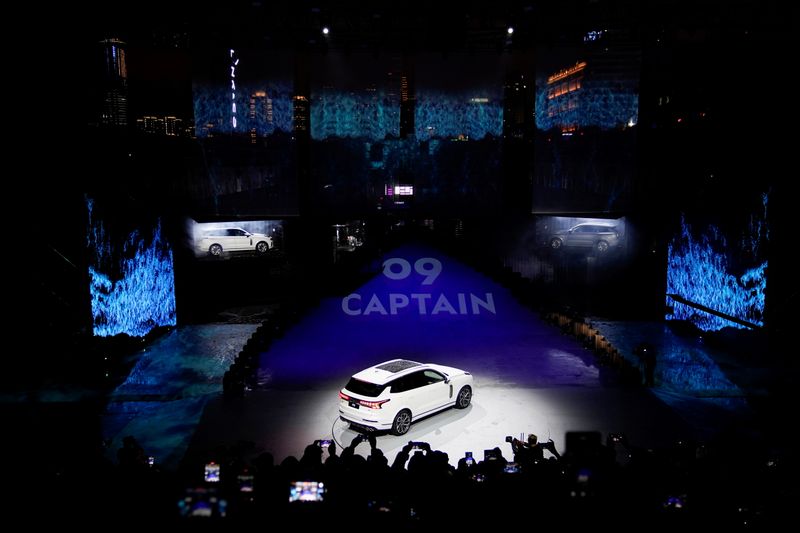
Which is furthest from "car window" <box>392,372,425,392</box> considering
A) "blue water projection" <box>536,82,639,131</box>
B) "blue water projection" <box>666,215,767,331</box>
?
"blue water projection" <box>536,82,639,131</box>

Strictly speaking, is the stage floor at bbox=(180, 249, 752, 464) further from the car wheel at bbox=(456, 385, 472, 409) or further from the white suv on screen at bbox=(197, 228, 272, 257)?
the white suv on screen at bbox=(197, 228, 272, 257)

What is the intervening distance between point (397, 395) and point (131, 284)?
11180 mm

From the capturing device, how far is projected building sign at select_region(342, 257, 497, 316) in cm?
1770

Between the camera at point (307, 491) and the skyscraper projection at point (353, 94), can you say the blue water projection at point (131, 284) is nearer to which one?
the skyscraper projection at point (353, 94)

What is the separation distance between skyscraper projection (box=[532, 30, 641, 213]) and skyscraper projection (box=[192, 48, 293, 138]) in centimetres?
967

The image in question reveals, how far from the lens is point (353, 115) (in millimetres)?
22531

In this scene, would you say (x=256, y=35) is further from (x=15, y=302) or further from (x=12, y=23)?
(x=15, y=302)

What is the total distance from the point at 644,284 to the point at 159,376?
1675cm

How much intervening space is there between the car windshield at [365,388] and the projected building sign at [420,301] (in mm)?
6350

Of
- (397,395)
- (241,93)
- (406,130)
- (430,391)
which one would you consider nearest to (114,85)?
(241,93)

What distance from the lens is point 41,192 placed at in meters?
15.3

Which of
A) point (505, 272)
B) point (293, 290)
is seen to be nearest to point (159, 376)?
point (293, 290)

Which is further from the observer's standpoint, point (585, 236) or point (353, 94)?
point (585, 236)

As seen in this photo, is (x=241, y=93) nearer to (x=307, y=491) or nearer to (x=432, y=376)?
(x=432, y=376)
